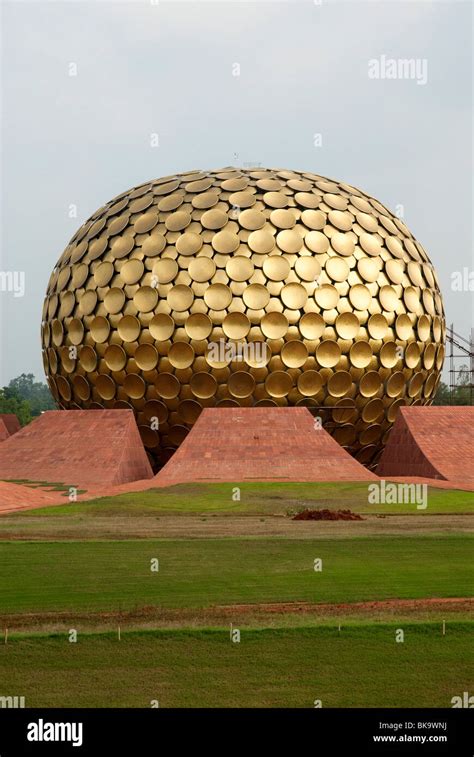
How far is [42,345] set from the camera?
33.7 m

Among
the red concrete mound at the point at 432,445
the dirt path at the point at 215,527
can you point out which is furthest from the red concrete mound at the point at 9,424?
the dirt path at the point at 215,527

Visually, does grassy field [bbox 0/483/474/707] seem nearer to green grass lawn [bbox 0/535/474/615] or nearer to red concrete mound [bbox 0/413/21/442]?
green grass lawn [bbox 0/535/474/615]

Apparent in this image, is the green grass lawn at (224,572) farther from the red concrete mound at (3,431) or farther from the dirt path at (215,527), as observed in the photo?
the red concrete mound at (3,431)

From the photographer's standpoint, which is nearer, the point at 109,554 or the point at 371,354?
the point at 109,554

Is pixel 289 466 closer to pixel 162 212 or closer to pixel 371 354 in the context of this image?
pixel 371 354

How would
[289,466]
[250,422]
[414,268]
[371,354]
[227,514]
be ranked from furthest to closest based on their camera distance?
[414,268] → [371,354] → [250,422] → [289,466] → [227,514]

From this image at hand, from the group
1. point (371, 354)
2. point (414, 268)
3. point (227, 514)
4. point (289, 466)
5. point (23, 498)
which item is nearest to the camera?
point (227, 514)

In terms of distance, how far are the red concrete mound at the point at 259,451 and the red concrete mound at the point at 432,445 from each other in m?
2.59

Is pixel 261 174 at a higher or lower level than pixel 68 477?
higher

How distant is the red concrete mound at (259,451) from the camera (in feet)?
80.5

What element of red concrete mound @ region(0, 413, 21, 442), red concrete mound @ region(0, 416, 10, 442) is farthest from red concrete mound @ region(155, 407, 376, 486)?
red concrete mound @ region(0, 413, 21, 442)
